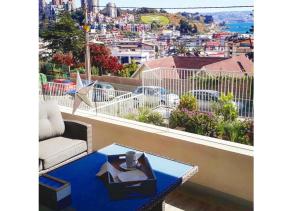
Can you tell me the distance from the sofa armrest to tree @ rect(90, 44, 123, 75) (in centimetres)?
851

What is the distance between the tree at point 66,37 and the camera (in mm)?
11469

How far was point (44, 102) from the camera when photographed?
3289 millimetres

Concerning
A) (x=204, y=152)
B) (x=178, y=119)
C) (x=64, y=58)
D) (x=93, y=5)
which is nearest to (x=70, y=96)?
→ (x=178, y=119)

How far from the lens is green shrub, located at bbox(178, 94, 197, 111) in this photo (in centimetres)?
416

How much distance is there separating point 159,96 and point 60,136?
169 cm

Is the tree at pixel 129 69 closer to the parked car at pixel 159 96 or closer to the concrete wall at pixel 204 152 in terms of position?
the parked car at pixel 159 96

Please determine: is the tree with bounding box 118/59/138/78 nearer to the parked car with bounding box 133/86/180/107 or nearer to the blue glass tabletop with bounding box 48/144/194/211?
the parked car with bounding box 133/86/180/107

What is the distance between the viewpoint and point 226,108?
390cm
